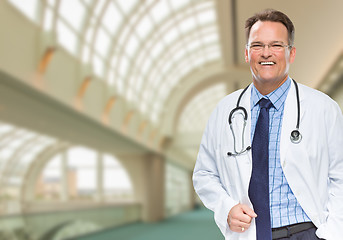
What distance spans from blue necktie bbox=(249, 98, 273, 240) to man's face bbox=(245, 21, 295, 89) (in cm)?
18

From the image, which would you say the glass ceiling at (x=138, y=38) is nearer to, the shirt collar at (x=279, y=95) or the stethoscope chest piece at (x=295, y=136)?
the shirt collar at (x=279, y=95)

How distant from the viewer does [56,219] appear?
60.0 ft

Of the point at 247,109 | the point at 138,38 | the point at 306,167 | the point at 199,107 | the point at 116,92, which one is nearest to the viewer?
the point at 306,167

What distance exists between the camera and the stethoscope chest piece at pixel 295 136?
183 cm

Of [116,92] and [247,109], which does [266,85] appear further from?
[116,92]

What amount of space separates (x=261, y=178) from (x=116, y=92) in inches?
829

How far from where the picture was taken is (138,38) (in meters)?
24.5

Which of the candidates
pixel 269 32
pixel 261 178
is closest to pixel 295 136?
pixel 261 178

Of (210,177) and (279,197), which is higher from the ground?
(210,177)

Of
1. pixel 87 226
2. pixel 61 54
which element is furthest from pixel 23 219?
pixel 87 226

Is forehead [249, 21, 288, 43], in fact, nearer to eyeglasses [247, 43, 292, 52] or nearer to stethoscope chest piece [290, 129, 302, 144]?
eyeglasses [247, 43, 292, 52]

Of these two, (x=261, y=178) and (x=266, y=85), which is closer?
(x=261, y=178)

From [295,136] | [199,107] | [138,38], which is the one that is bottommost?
[295,136]

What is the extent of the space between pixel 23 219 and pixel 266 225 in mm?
14813
